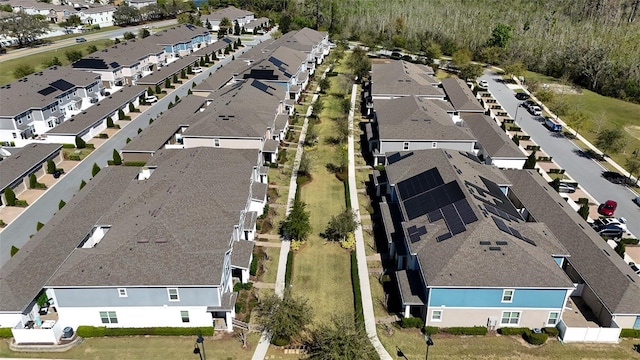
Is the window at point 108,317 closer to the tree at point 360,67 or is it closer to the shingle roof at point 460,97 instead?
the shingle roof at point 460,97

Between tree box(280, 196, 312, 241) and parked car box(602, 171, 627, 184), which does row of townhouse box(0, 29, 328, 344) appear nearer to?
tree box(280, 196, 312, 241)

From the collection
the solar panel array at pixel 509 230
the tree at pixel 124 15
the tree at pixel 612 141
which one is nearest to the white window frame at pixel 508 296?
the solar panel array at pixel 509 230

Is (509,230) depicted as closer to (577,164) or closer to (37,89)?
(577,164)

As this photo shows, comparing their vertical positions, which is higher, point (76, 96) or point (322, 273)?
point (76, 96)

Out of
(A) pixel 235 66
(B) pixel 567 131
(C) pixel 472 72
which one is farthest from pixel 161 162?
(C) pixel 472 72

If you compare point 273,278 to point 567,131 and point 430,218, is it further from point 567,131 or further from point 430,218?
point 567,131

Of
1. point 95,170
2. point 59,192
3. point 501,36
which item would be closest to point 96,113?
point 95,170
